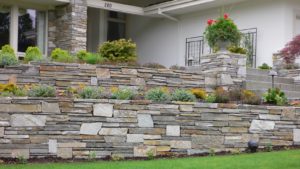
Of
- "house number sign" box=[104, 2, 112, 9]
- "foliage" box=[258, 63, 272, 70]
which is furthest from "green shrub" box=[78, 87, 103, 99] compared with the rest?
"house number sign" box=[104, 2, 112, 9]

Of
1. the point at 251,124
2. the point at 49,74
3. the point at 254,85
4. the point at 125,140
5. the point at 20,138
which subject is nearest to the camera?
A: the point at 20,138

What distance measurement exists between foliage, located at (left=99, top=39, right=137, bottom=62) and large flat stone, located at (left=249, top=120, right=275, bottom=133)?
11.8 feet

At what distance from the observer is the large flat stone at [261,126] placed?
10094 mm

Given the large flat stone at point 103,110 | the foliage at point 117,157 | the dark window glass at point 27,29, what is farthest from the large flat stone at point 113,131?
the dark window glass at point 27,29

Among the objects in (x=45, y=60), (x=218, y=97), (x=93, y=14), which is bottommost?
(x=218, y=97)

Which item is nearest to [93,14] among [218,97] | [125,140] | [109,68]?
[109,68]

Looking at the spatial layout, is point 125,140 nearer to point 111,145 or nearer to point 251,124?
point 111,145

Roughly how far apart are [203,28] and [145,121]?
8.82m

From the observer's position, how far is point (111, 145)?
8.84 m

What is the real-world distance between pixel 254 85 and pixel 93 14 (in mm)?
8330

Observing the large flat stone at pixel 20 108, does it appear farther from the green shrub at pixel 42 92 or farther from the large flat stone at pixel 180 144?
the large flat stone at pixel 180 144

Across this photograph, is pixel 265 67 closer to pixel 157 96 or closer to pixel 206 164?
pixel 157 96

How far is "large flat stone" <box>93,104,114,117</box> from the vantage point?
8.80 m

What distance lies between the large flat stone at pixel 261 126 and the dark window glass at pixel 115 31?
10121 mm
